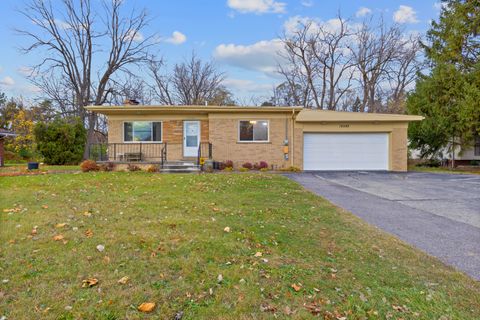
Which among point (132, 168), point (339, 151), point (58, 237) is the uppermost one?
point (339, 151)

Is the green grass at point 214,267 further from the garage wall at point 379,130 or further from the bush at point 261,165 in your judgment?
the garage wall at point 379,130

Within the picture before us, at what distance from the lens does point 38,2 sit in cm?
2275

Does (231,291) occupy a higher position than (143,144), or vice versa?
(143,144)

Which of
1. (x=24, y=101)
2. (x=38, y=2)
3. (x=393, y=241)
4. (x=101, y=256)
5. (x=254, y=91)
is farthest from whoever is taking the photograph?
(x=254, y=91)

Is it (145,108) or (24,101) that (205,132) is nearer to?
(145,108)

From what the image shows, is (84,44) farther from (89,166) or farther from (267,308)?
(267,308)

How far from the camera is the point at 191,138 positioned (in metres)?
15.4

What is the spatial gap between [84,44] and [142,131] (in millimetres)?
14029

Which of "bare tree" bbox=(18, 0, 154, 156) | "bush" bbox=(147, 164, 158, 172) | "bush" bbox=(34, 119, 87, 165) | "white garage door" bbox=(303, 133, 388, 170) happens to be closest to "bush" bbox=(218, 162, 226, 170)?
"bush" bbox=(147, 164, 158, 172)

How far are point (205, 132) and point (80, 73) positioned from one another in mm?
15059

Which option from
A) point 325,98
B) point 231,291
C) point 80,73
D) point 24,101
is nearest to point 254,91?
point 325,98

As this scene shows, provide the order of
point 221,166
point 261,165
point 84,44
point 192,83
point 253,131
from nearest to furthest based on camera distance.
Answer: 1. point 221,166
2. point 261,165
3. point 253,131
4. point 84,44
5. point 192,83

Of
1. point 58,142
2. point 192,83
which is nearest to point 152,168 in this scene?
point 58,142

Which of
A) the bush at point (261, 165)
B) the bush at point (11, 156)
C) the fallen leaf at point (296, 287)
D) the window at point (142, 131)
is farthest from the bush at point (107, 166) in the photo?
the bush at point (11, 156)
